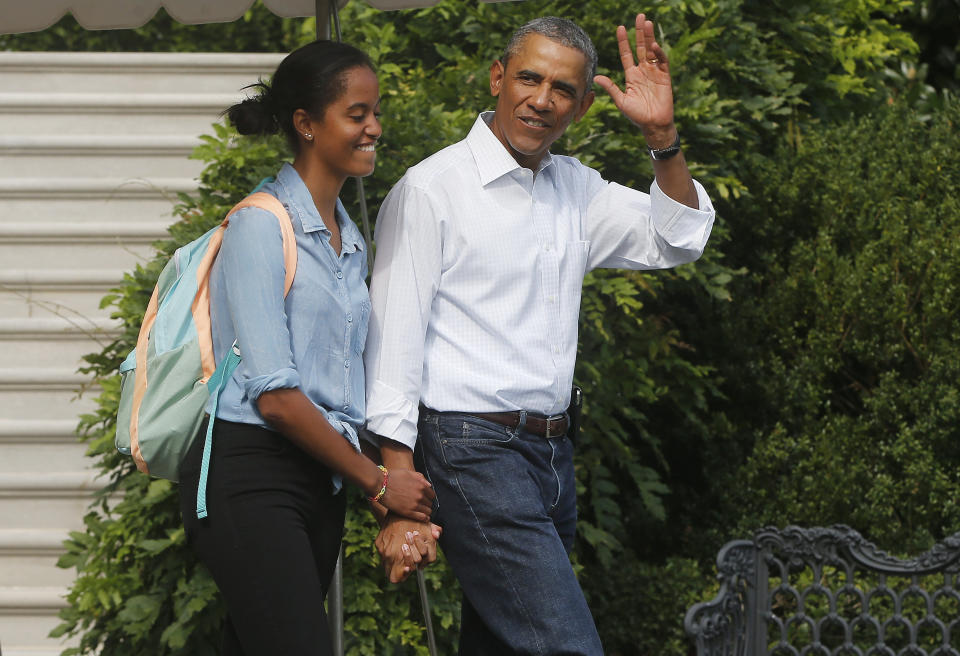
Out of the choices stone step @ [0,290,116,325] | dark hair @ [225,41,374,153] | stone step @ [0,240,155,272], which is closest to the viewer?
dark hair @ [225,41,374,153]

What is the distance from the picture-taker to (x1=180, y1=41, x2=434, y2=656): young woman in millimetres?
2510

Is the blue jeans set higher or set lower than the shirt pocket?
lower

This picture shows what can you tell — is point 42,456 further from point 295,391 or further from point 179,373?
point 295,391

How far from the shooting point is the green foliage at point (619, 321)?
4.12m

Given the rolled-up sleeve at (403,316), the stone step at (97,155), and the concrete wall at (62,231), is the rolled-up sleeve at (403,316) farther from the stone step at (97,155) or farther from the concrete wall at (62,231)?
the stone step at (97,155)

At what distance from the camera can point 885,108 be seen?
679cm

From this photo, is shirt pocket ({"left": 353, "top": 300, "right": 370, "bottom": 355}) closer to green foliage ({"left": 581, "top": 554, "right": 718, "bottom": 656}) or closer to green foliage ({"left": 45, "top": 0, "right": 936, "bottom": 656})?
green foliage ({"left": 45, "top": 0, "right": 936, "bottom": 656})

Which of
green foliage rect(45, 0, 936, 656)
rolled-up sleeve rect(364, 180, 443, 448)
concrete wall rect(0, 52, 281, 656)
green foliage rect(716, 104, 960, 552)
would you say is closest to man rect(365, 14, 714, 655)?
rolled-up sleeve rect(364, 180, 443, 448)

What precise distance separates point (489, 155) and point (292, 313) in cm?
63

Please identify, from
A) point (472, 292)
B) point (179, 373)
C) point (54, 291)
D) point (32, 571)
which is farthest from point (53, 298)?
point (472, 292)

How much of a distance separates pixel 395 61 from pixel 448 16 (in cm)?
55

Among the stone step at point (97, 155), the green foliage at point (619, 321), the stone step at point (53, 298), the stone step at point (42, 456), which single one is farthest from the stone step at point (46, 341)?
the stone step at point (97, 155)

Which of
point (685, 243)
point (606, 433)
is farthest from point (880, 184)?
point (685, 243)

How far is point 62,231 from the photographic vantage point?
6.44 meters
